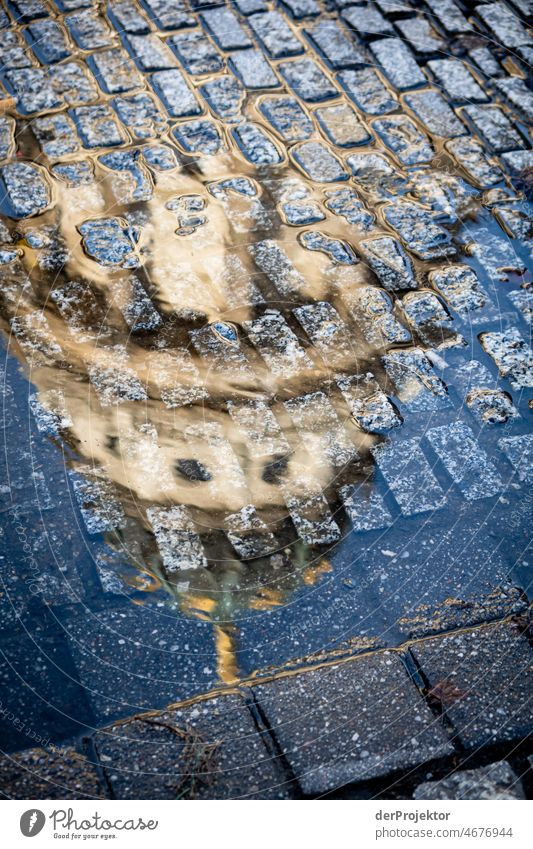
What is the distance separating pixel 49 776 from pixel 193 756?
46cm

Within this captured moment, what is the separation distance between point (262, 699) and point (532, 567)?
1.18 meters

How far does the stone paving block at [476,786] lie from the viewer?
2734 mm

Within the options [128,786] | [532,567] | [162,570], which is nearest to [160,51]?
[162,570]

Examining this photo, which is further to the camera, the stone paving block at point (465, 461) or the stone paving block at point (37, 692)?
the stone paving block at point (465, 461)

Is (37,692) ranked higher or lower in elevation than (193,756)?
lower

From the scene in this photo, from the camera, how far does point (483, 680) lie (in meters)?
2.98

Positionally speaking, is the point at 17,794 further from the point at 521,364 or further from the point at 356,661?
the point at 521,364

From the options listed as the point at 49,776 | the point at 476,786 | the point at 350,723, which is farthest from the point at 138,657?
the point at 476,786

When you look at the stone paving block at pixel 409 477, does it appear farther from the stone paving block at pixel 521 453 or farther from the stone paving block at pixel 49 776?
the stone paving block at pixel 49 776

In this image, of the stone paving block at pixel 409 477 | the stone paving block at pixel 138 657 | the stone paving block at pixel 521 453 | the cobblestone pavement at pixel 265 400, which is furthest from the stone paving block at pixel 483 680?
the stone paving block at pixel 138 657

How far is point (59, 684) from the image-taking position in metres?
2.91

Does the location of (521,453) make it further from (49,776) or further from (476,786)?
(49,776)

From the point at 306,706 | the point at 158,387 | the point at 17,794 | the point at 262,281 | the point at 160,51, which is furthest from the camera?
the point at 160,51
